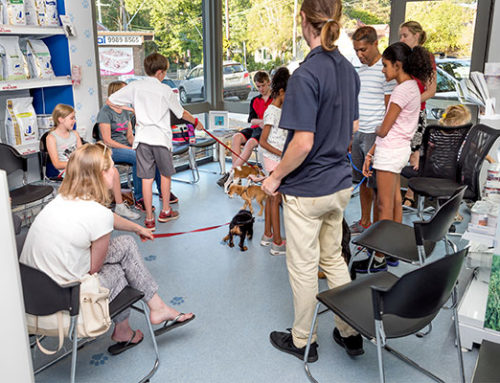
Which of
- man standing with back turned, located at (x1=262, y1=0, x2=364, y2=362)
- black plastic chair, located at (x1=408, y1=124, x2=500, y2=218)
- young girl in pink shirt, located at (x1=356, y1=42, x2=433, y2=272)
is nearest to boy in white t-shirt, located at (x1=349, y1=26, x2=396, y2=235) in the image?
young girl in pink shirt, located at (x1=356, y1=42, x2=433, y2=272)

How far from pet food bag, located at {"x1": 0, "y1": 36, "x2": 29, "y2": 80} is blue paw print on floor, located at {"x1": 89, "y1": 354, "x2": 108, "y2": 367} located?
2.52m

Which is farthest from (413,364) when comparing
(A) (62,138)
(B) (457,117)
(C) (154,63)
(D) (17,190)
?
(A) (62,138)

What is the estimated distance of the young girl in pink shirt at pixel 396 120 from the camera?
3.13 meters

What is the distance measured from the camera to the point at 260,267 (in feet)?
11.5

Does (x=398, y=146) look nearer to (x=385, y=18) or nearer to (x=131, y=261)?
(x=131, y=261)

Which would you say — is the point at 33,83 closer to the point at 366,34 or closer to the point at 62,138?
the point at 62,138

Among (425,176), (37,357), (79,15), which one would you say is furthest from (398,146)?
(79,15)

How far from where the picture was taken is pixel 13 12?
12.5ft

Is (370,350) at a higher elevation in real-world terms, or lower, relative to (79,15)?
lower

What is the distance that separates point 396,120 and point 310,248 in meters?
1.37

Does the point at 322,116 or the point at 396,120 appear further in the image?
the point at 396,120

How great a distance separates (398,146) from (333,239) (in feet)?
3.82

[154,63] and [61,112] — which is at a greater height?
[154,63]

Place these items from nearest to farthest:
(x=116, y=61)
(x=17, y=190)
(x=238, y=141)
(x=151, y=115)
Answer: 1. (x=17, y=190)
2. (x=151, y=115)
3. (x=116, y=61)
4. (x=238, y=141)
